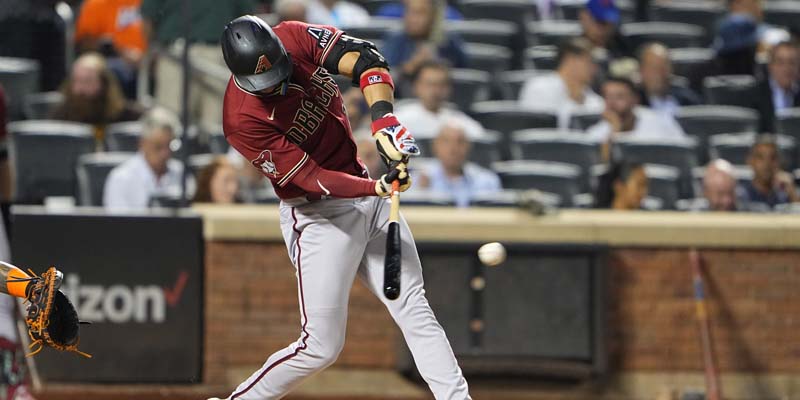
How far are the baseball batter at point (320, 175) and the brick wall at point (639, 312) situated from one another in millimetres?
2593

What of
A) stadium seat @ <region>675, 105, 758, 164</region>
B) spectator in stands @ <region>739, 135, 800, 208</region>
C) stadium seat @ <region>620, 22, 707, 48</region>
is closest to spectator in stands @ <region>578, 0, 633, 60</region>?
stadium seat @ <region>620, 22, 707, 48</region>

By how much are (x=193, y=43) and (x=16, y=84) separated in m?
2.59

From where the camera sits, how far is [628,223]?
871cm

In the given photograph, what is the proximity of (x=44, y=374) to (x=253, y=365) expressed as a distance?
50.3 inches

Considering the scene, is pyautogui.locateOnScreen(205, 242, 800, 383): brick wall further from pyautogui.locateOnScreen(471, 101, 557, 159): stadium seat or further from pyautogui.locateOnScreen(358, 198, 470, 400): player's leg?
pyautogui.locateOnScreen(358, 198, 470, 400): player's leg

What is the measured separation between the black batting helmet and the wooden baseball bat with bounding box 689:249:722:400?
13.0 ft

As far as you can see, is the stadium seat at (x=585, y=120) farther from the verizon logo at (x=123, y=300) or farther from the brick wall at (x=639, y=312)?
the verizon logo at (x=123, y=300)

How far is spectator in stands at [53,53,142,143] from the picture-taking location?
10383 millimetres

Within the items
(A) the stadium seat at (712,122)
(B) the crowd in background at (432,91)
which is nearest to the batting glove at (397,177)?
(B) the crowd in background at (432,91)

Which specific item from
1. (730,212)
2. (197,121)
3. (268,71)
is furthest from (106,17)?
(268,71)

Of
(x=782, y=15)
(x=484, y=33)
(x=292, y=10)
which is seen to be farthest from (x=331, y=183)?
(x=782, y=15)

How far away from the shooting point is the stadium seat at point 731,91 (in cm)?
1160

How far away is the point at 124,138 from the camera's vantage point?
10.3 metres

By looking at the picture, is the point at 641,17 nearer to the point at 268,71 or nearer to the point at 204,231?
the point at 204,231
